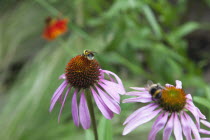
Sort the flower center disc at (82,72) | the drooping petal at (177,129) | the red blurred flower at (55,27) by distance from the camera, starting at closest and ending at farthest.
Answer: the drooping petal at (177,129) → the flower center disc at (82,72) → the red blurred flower at (55,27)

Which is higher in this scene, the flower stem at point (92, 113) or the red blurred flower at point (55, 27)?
the red blurred flower at point (55, 27)

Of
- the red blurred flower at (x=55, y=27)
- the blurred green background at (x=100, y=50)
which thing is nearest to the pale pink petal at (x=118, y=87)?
the blurred green background at (x=100, y=50)

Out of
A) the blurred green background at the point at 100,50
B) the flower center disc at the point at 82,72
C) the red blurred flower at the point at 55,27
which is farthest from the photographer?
the red blurred flower at the point at 55,27

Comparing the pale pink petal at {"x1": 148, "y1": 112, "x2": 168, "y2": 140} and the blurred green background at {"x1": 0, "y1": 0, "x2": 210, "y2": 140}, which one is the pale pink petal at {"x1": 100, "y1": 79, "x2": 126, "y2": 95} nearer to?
the pale pink petal at {"x1": 148, "y1": 112, "x2": 168, "y2": 140}

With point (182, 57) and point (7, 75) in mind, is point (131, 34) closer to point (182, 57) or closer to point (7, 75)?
point (182, 57)

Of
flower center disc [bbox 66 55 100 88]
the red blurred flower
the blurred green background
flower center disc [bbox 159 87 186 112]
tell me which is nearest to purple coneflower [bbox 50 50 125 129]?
flower center disc [bbox 66 55 100 88]

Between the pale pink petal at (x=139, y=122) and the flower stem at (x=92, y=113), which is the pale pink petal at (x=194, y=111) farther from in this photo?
the flower stem at (x=92, y=113)

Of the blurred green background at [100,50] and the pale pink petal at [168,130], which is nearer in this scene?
the pale pink petal at [168,130]

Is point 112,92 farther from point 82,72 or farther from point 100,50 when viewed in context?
point 100,50
